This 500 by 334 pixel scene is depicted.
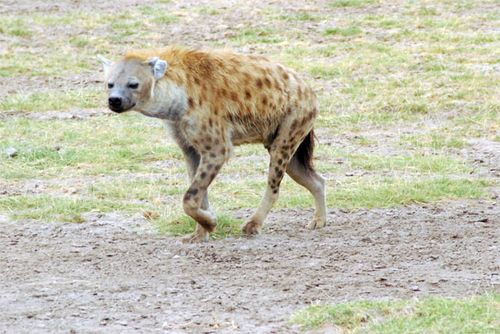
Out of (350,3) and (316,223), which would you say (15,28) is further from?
(316,223)

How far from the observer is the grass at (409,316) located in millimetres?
4312

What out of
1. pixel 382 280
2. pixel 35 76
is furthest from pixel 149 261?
pixel 35 76

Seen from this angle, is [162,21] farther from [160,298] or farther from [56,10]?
[160,298]

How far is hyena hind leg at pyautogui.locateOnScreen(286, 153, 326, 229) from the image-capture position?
6.25 metres

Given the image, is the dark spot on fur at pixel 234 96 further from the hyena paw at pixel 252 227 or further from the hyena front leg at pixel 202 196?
the hyena paw at pixel 252 227

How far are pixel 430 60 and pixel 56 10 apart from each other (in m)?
4.25

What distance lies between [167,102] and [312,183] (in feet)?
3.14

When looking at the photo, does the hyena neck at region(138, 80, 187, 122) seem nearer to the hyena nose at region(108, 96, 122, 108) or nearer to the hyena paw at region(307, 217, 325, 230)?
the hyena nose at region(108, 96, 122, 108)

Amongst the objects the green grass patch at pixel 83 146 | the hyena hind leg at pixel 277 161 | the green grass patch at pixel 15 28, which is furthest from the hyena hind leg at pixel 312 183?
the green grass patch at pixel 15 28

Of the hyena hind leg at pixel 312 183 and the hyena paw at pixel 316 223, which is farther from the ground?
the hyena hind leg at pixel 312 183

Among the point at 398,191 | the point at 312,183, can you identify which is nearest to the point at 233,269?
the point at 312,183

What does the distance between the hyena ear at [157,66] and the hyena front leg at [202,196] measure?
438 millimetres

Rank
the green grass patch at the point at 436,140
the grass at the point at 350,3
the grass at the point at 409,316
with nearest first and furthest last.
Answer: the grass at the point at 409,316 → the green grass patch at the point at 436,140 → the grass at the point at 350,3

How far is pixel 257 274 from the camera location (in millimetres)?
5230
